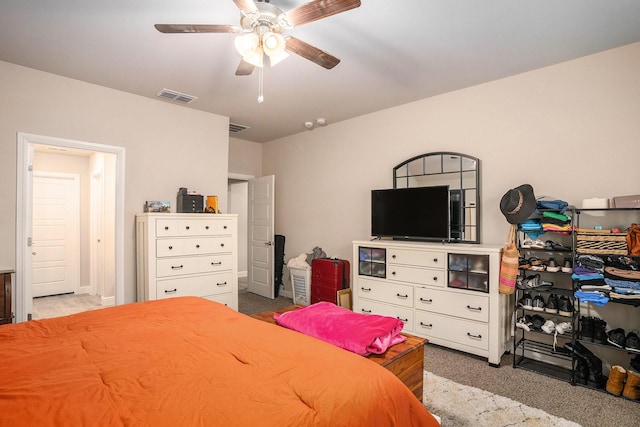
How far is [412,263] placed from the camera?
3.46 metres

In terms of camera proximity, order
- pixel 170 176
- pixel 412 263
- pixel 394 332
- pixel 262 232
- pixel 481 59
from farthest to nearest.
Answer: pixel 262 232
pixel 170 176
pixel 412 263
pixel 481 59
pixel 394 332

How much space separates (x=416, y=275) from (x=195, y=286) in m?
2.39

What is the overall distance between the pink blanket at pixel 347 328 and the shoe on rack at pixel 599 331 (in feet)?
5.60

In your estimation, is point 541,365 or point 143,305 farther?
point 541,365

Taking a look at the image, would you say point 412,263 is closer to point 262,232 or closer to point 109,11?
point 262,232

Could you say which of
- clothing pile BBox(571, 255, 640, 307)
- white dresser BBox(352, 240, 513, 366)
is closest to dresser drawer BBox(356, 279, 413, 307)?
white dresser BBox(352, 240, 513, 366)

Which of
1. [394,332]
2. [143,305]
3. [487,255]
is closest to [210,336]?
[143,305]

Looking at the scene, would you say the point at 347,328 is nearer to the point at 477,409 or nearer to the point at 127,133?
the point at 477,409

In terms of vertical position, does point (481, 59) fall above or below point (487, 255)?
above

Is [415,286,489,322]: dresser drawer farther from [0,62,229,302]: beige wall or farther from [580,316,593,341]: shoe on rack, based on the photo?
[0,62,229,302]: beige wall

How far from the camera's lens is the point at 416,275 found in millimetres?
3424

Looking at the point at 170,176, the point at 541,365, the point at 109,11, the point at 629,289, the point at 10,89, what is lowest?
the point at 541,365

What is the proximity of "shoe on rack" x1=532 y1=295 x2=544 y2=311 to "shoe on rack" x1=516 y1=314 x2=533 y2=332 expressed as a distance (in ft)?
0.49

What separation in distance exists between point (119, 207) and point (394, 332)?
3.30 meters
